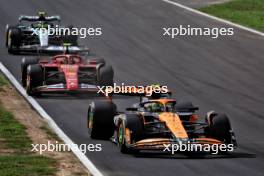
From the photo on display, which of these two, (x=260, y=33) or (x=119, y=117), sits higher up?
(x=260, y=33)

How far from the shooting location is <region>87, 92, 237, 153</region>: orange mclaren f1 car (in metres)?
20.8

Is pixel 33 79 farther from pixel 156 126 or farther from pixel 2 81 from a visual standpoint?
pixel 156 126

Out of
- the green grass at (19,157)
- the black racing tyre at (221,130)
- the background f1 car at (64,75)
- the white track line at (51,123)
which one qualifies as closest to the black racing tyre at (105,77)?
the background f1 car at (64,75)

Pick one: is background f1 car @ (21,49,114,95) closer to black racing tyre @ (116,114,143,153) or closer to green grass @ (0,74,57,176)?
green grass @ (0,74,57,176)

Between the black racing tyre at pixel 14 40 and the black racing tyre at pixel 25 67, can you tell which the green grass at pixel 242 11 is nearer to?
the black racing tyre at pixel 14 40

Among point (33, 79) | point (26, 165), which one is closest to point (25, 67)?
point (33, 79)

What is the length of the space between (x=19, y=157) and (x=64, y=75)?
1058 cm

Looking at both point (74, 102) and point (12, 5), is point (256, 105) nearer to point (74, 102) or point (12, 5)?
point (74, 102)

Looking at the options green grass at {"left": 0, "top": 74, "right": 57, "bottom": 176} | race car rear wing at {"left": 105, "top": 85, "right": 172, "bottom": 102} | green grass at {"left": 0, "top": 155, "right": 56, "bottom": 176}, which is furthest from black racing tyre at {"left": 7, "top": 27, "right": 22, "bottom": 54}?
green grass at {"left": 0, "top": 155, "right": 56, "bottom": 176}

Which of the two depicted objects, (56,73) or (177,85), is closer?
(56,73)

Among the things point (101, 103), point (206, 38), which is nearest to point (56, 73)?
A: point (101, 103)

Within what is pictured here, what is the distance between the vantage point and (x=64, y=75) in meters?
30.2

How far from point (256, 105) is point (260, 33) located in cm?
1430

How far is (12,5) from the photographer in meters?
49.5
